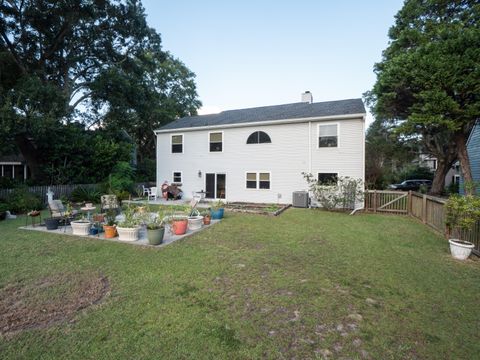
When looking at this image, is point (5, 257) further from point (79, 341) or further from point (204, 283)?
point (204, 283)

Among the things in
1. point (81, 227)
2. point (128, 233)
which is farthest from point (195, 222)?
point (81, 227)

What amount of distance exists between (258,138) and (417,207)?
8.47 metres

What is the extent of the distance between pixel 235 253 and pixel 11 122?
44.9 ft

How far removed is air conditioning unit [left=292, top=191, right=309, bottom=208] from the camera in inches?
488

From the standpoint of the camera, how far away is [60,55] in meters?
17.4

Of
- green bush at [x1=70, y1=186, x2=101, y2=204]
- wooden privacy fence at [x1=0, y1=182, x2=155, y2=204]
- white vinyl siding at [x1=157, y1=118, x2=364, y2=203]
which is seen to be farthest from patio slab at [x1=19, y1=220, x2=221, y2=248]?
white vinyl siding at [x1=157, y1=118, x2=364, y2=203]

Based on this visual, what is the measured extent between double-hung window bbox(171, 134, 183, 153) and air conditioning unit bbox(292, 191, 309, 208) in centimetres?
846

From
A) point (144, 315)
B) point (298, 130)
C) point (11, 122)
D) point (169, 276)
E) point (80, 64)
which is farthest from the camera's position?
point (80, 64)

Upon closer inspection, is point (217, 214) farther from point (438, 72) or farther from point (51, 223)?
point (438, 72)

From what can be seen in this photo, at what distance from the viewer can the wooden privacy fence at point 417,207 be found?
6.05 metres

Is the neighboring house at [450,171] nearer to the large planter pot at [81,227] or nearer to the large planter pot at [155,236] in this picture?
the large planter pot at [155,236]

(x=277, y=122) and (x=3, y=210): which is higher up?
(x=277, y=122)

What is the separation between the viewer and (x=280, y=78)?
52.5 feet

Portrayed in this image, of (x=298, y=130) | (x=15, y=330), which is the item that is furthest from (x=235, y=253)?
(x=298, y=130)
